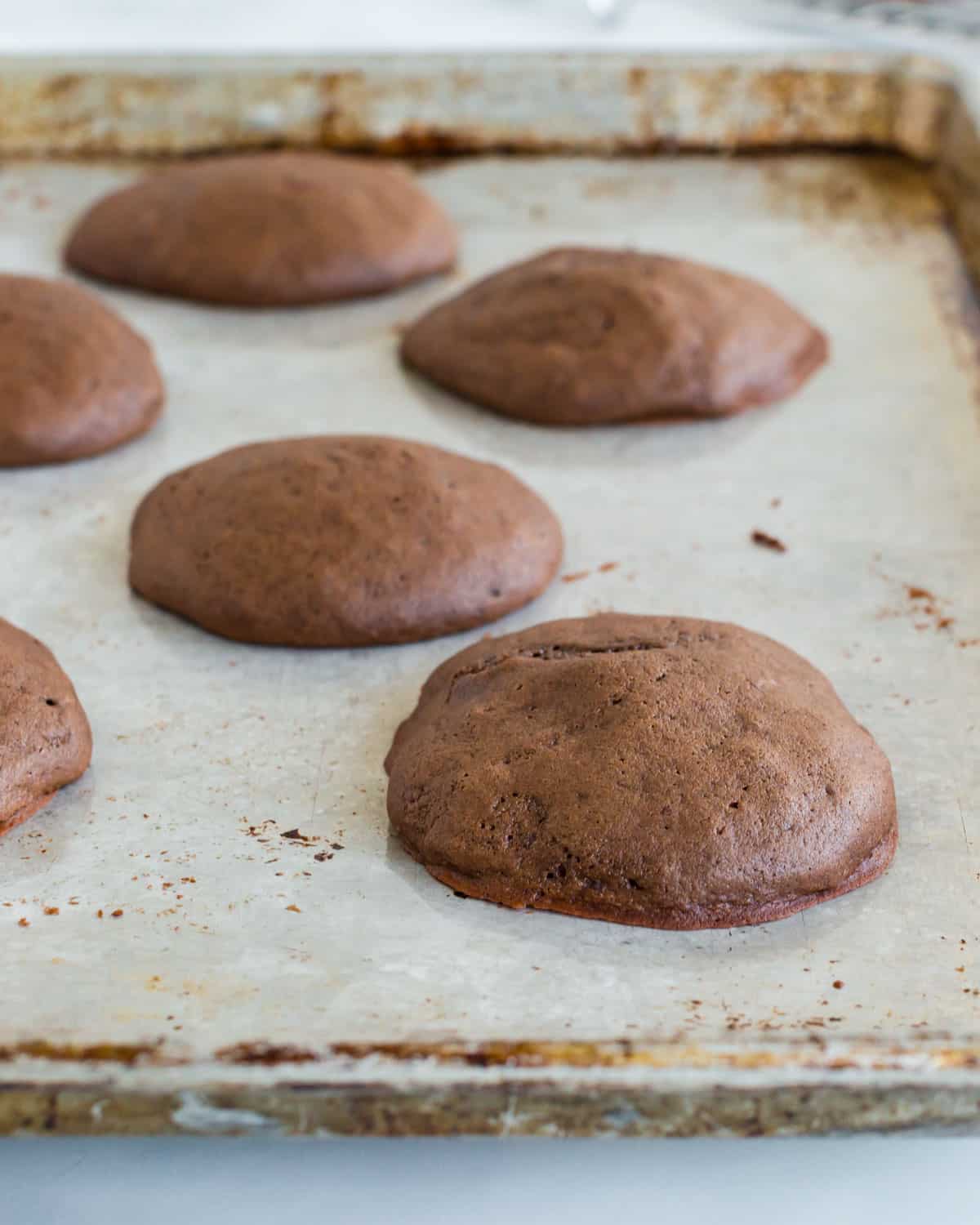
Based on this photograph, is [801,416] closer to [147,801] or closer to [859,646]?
[859,646]

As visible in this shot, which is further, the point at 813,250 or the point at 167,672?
the point at 813,250

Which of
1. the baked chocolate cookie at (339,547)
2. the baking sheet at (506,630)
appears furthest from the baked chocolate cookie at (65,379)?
the baked chocolate cookie at (339,547)

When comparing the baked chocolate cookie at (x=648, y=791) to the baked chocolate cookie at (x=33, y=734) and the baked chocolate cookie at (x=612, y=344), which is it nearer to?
the baked chocolate cookie at (x=33, y=734)

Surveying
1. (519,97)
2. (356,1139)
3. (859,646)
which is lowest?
(356,1139)

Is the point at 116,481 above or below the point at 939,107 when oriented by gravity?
below

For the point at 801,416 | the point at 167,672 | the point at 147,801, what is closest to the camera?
the point at 147,801

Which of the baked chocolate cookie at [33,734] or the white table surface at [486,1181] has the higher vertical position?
the baked chocolate cookie at [33,734]

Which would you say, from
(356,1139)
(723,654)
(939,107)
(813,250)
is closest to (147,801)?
(356,1139)
